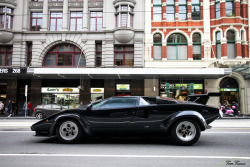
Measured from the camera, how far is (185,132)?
572 centimetres

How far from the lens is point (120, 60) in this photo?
2258cm

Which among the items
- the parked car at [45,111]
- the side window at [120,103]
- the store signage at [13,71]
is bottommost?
the parked car at [45,111]

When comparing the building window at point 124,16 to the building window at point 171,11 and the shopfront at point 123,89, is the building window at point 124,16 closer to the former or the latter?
the building window at point 171,11

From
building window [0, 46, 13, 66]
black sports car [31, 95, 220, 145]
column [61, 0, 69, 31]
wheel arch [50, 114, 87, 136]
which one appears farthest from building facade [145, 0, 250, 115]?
wheel arch [50, 114, 87, 136]

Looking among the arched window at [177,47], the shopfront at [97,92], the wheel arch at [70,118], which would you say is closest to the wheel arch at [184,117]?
the wheel arch at [70,118]

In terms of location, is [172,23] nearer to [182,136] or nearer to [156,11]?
[156,11]

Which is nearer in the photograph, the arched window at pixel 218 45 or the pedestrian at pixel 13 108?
the pedestrian at pixel 13 108

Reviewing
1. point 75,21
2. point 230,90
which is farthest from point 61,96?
point 230,90

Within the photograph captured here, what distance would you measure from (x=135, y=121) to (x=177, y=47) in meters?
18.1

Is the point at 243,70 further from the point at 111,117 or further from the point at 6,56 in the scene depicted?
the point at 6,56

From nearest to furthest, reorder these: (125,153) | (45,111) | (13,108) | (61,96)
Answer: (125,153), (45,111), (13,108), (61,96)

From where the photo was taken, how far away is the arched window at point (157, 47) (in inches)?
887

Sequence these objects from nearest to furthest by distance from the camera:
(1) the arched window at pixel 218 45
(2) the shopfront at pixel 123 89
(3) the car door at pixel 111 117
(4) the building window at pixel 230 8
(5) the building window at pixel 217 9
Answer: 1. (3) the car door at pixel 111 117
2. (4) the building window at pixel 230 8
3. (1) the arched window at pixel 218 45
4. (5) the building window at pixel 217 9
5. (2) the shopfront at pixel 123 89

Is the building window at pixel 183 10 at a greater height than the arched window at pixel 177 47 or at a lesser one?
greater
